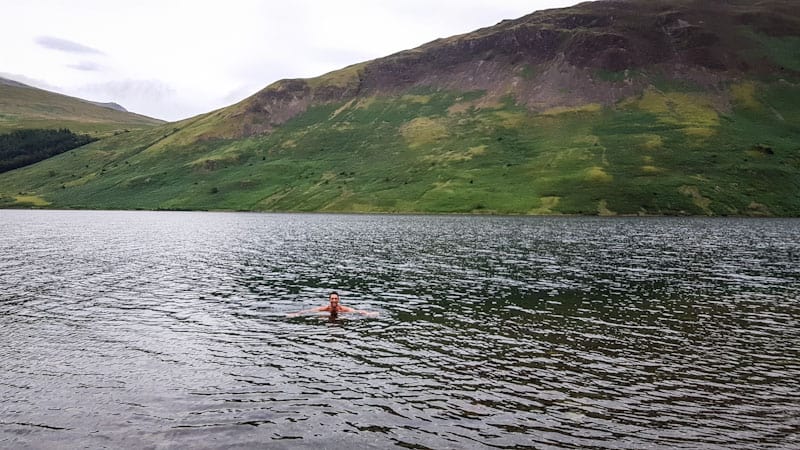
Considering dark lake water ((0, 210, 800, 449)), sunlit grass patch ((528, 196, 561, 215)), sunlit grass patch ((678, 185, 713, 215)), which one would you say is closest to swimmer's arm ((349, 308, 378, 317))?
dark lake water ((0, 210, 800, 449))

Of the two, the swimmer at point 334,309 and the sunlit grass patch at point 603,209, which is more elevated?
the sunlit grass patch at point 603,209

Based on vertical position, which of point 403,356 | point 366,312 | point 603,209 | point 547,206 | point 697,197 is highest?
point 697,197

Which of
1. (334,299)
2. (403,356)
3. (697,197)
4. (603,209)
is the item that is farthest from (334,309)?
(697,197)

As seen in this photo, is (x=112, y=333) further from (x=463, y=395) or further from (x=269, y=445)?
(x=463, y=395)

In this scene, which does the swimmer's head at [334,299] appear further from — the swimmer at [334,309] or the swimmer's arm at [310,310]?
the swimmer's arm at [310,310]

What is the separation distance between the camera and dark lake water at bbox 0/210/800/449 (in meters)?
22.4

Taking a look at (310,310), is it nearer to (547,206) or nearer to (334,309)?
(334,309)

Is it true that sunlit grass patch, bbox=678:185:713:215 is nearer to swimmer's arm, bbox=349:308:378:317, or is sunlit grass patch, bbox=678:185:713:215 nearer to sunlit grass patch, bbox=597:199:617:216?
sunlit grass patch, bbox=597:199:617:216

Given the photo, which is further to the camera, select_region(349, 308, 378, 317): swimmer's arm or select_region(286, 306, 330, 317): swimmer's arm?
select_region(286, 306, 330, 317): swimmer's arm

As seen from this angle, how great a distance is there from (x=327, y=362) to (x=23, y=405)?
14.8m

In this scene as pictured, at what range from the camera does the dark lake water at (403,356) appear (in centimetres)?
2244


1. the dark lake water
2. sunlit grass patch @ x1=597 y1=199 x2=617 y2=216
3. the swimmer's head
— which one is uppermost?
sunlit grass patch @ x1=597 y1=199 x2=617 y2=216

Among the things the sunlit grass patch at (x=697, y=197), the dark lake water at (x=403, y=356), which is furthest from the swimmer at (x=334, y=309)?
the sunlit grass patch at (x=697, y=197)

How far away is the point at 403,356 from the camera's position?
32.9 m
